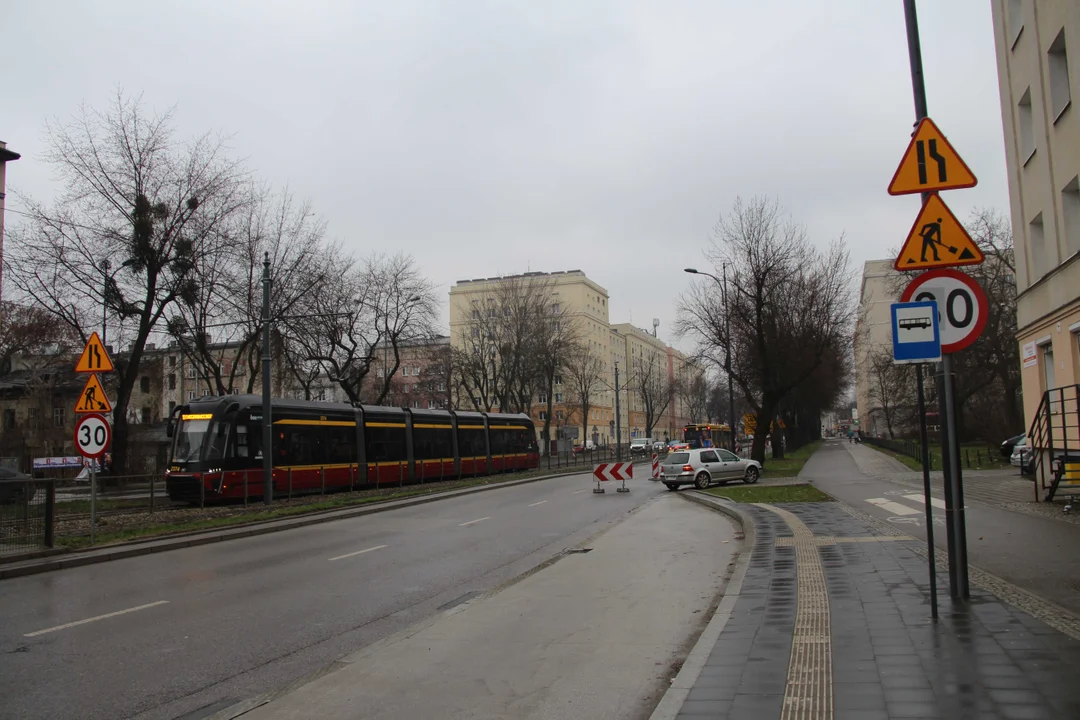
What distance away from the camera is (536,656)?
258 inches

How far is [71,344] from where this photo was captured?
144 feet

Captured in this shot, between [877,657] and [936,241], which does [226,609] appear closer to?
[877,657]

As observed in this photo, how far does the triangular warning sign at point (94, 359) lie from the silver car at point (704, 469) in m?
18.8

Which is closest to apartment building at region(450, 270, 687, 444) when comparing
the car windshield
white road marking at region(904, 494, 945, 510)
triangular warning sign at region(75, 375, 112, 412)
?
the car windshield

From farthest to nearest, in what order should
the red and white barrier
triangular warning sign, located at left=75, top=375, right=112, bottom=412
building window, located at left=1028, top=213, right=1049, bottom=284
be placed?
1. the red and white barrier
2. building window, located at left=1028, top=213, right=1049, bottom=284
3. triangular warning sign, located at left=75, top=375, right=112, bottom=412

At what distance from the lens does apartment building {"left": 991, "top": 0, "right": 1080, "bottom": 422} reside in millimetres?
15977

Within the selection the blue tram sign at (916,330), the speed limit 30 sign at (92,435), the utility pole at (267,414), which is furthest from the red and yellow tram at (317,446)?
the blue tram sign at (916,330)

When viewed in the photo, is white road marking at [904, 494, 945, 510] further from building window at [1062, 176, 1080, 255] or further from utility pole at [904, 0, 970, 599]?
utility pole at [904, 0, 970, 599]

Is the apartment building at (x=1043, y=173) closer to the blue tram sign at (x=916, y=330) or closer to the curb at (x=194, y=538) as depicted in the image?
the blue tram sign at (x=916, y=330)

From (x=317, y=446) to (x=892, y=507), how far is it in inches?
729

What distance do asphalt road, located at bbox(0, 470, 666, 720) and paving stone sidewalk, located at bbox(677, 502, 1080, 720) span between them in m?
3.42

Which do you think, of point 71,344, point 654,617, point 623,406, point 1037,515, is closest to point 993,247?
point 1037,515

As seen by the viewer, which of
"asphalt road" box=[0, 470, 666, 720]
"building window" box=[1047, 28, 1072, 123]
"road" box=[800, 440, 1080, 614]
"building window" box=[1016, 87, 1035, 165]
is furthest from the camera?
"building window" box=[1016, 87, 1035, 165]

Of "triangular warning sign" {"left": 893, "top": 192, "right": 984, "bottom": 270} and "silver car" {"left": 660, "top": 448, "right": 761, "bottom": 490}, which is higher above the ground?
"triangular warning sign" {"left": 893, "top": 192, "right": 984, "bottom": 270}
